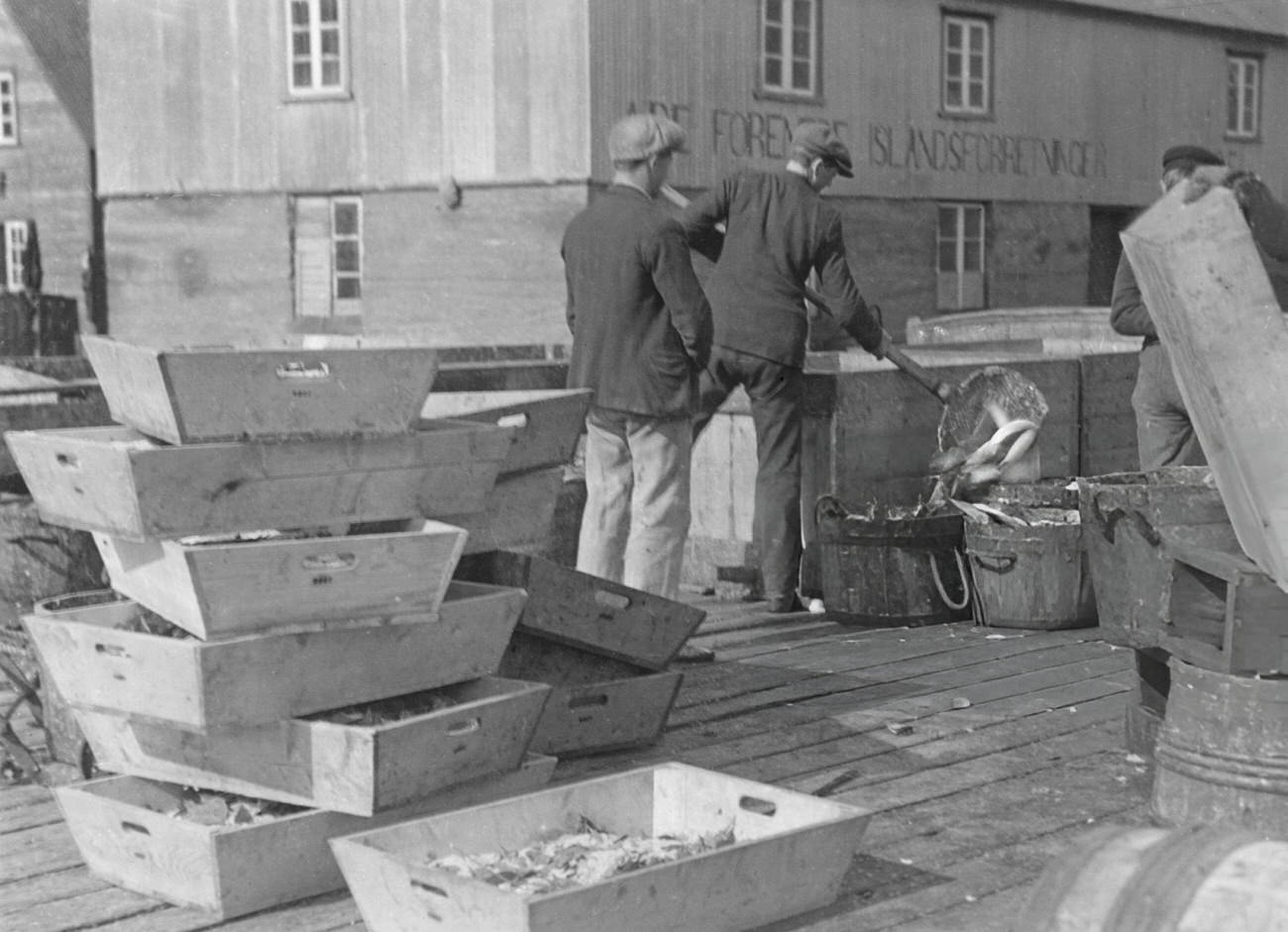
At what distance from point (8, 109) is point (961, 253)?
16.5 meters

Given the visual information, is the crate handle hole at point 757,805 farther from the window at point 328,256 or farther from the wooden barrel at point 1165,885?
the window at point 328,256

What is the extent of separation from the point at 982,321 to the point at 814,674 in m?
9.28

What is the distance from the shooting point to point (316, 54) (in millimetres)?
22453

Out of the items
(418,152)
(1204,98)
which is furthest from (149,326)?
(1204,98)

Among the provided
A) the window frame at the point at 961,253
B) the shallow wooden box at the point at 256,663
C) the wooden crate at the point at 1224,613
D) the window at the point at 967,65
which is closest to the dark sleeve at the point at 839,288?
the wooden crate at the point at 1224,613

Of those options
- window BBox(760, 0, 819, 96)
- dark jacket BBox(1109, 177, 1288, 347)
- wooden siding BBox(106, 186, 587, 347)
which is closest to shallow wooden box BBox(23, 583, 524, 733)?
dark jacket BBox(1109, 177, 1288, 347)

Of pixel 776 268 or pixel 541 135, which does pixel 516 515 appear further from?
pixel 541 135

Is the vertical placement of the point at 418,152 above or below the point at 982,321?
above

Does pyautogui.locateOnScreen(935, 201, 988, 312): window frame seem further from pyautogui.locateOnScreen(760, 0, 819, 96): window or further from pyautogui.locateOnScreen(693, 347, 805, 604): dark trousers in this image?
pyautogui.locateOnScreen(693, 347, 805, 604): dark trousers

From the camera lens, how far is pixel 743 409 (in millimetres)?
9766

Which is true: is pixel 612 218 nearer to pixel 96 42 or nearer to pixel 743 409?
pixel 743 409

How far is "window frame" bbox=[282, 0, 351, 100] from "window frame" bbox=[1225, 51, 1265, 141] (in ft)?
44.2

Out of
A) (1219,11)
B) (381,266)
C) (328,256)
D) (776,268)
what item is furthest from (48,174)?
(776,268)

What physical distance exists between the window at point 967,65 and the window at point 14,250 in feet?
45.8
